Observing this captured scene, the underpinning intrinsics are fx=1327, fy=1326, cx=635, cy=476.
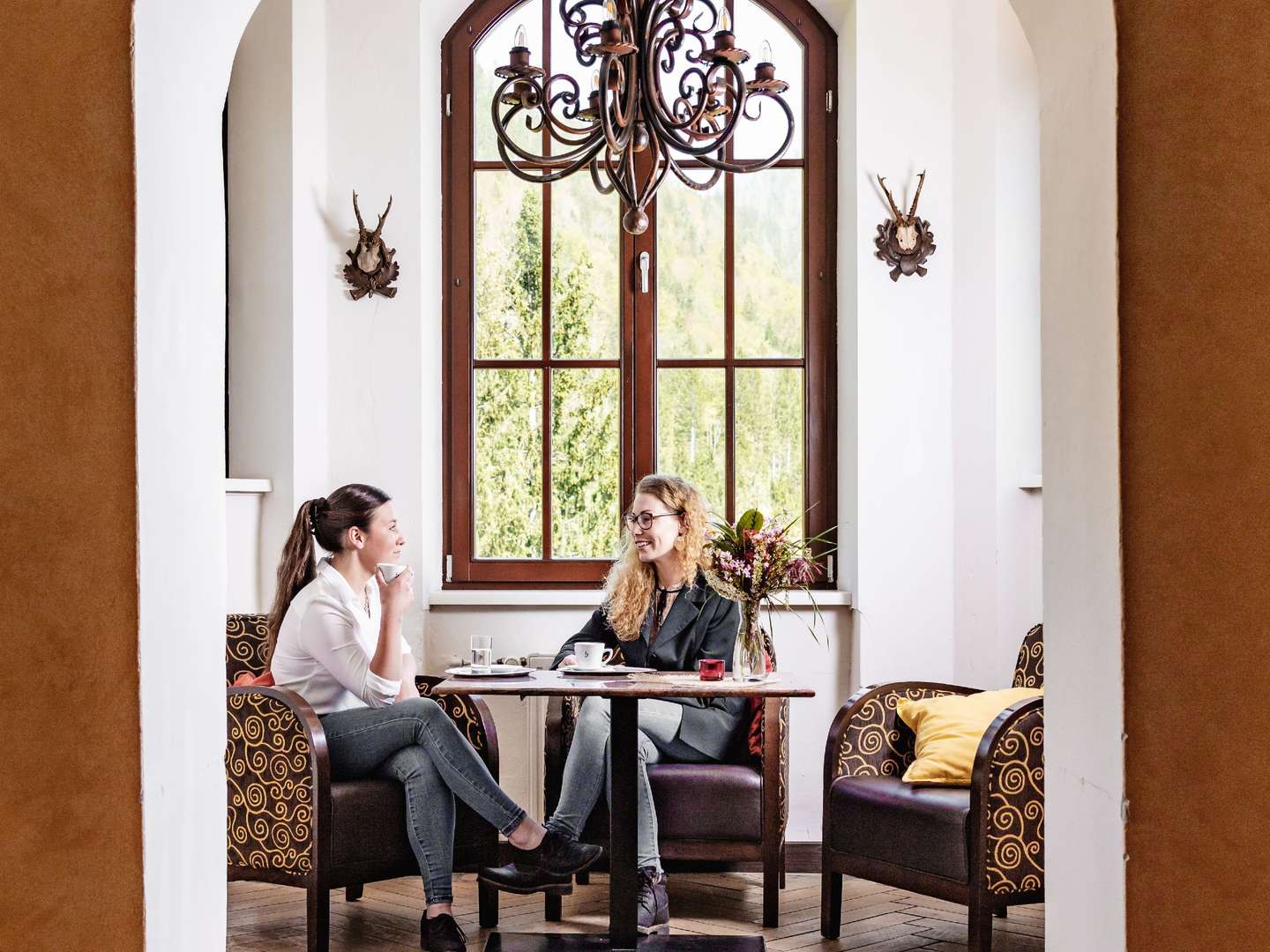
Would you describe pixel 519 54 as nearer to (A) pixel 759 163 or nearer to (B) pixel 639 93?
(B) pixel 639 93

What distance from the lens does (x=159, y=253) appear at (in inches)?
60.3

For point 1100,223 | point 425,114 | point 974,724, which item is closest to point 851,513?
point 974,724

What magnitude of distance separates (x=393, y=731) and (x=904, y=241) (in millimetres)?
2359

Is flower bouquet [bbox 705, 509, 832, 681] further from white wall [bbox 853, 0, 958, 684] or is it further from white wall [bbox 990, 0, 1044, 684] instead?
white wall [bbox 990, 0, 1044, 684]

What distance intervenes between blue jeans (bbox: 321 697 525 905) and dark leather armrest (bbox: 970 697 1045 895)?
1.23 metres

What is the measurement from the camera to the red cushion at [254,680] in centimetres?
364

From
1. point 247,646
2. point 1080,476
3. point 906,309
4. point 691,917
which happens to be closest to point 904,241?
point 906,309

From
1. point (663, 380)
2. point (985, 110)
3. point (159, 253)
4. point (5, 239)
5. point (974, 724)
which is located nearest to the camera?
point (5, 239)

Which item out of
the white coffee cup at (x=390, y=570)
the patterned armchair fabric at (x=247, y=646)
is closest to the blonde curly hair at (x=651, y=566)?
the white coffee cup at (x=390, y=570)

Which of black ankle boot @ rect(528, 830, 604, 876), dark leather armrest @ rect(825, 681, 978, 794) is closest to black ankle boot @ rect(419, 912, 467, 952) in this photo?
black ankle boot @ rect(528, 830, 604, 876)

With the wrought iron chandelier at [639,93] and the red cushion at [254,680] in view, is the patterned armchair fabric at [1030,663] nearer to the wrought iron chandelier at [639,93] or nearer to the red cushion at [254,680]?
the wrought iron chandelier at [639,93]

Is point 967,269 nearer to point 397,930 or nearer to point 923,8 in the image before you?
point 923,8

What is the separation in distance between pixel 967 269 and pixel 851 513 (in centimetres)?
92

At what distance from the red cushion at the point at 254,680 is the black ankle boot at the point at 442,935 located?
2.51ft
